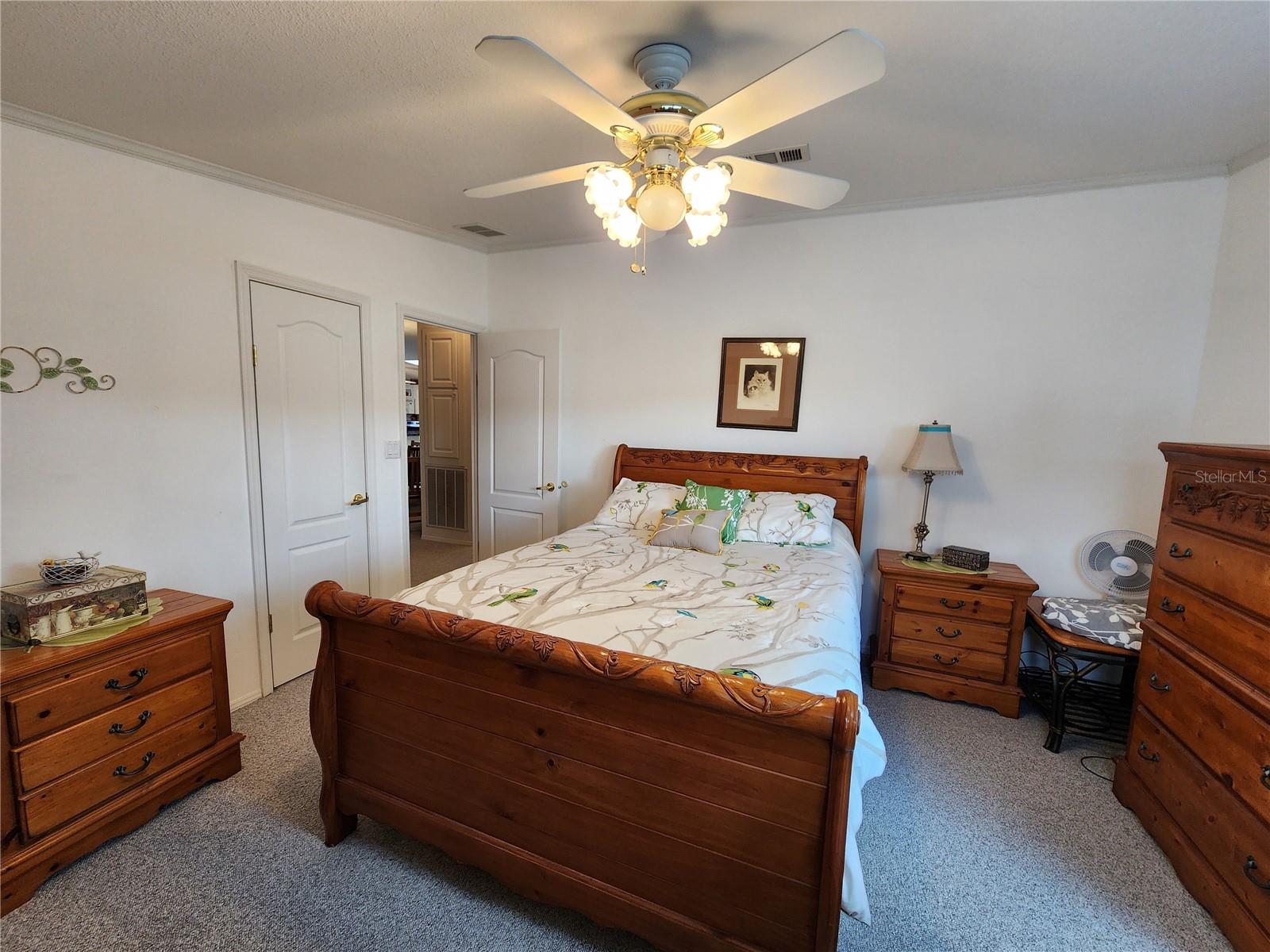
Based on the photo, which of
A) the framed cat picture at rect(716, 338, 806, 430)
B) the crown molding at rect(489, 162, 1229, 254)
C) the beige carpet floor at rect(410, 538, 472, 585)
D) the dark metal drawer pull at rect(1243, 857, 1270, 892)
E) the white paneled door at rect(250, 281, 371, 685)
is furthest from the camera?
the beige carpet floor at rect(410, 538, 472, 585)

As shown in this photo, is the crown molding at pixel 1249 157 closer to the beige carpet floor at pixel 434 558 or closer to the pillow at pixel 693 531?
the pillow at pixel 693 531

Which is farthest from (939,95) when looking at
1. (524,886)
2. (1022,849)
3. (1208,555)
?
(524,886)

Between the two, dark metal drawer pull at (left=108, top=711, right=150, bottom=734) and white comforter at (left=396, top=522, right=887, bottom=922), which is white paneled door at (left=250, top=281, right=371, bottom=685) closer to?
dark metal drawer pull at (left=108, top=711, right=150, bottom=734)

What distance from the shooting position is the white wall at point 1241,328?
2152mm

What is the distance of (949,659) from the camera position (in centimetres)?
268

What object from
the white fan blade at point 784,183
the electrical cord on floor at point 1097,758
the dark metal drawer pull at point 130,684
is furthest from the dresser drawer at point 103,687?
the electrical cord on floor at point 1097,758

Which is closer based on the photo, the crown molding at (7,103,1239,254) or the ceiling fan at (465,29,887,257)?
the ceiling fan at (465,29,887,257)

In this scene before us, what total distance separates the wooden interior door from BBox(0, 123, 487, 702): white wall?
2.59 metres

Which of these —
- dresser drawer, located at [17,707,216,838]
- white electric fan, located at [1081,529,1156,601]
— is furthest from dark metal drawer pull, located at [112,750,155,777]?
white electric fan, located at [1081,529,1156,601]

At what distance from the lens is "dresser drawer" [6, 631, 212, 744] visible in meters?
1.58

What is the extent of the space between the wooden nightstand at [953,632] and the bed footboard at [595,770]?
1886mm

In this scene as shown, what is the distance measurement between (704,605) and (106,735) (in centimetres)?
204

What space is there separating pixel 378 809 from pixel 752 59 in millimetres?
2645

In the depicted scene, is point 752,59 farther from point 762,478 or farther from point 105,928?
point 105,928
